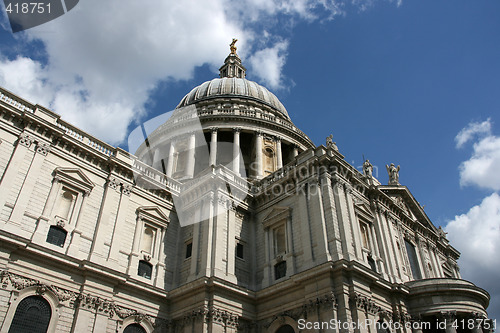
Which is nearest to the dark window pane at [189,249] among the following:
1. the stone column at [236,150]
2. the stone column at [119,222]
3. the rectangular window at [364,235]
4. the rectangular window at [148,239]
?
the rectangular window at [148,239]

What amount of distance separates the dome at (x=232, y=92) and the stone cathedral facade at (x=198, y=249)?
22.4 metres

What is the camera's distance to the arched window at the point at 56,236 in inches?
810

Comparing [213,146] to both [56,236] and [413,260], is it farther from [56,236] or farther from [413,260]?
[56,236]

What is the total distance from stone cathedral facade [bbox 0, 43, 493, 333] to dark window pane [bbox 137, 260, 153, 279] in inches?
2.6

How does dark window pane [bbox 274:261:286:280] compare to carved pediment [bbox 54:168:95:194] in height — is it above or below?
below

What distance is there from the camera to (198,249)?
2423 centimetres

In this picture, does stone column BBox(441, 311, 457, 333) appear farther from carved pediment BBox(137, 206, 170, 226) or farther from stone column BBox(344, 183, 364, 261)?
carved pediment BBox(137, 206, 170, 226)

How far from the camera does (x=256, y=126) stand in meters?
→ 43.3

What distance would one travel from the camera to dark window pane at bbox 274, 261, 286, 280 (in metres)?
23.4

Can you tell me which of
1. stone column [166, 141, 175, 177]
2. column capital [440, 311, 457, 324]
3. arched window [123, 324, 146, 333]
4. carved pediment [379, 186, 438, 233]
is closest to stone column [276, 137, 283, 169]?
stone column [166, 141, 175, 177]

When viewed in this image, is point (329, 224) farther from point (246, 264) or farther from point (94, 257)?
point (94, 257)

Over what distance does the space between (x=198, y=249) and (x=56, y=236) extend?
7.77m

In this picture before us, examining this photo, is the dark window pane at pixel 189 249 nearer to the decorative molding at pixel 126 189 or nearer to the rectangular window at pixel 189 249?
the rectangular window at pixel 189 249

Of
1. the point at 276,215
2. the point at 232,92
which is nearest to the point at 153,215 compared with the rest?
the point at 276,215
